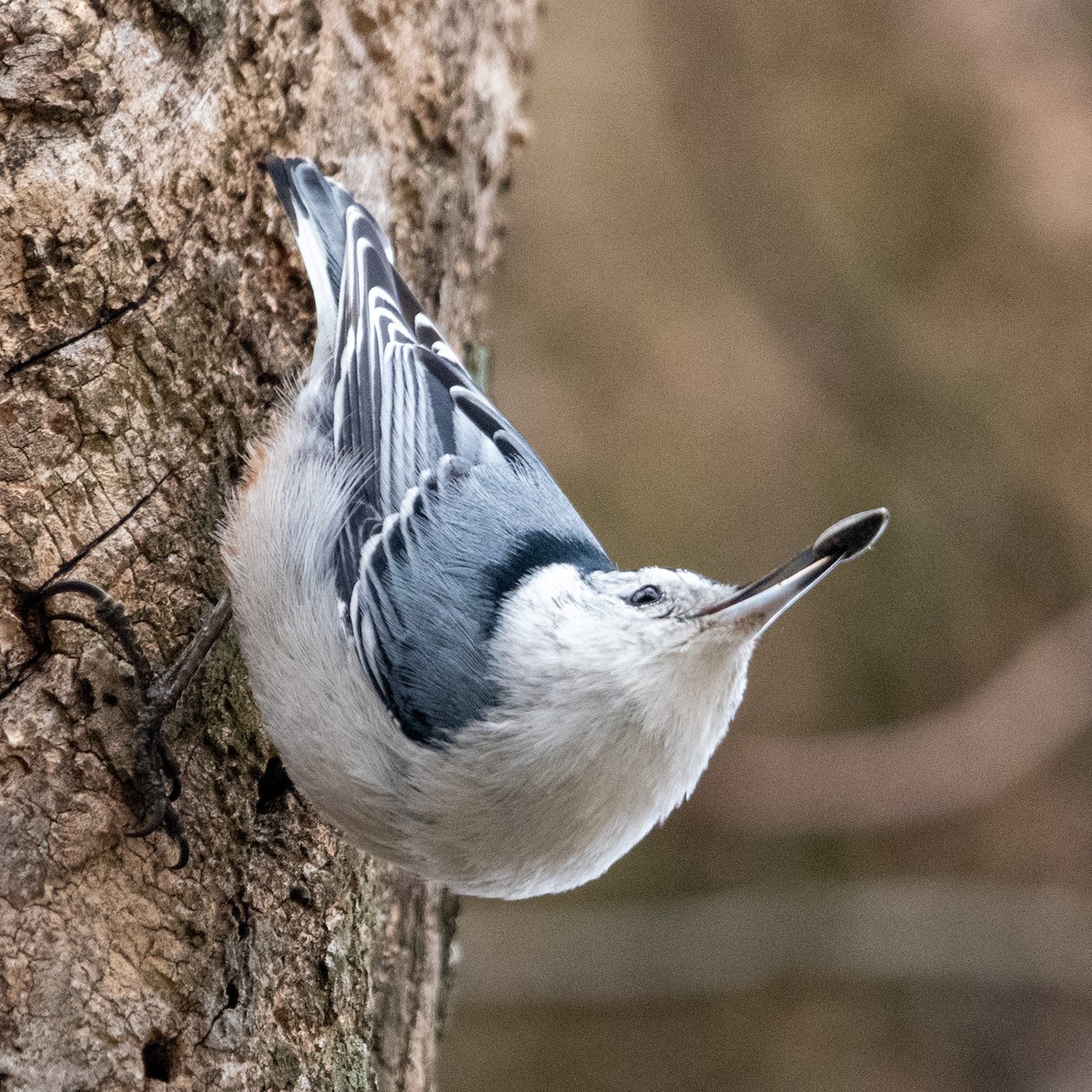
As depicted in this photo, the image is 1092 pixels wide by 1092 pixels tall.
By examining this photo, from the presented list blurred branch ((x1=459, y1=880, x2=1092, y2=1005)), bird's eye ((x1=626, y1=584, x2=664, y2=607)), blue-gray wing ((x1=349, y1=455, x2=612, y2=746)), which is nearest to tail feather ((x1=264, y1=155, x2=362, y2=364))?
blue-gray wing ((x1=349, y1=455, x2=612, y2=746))

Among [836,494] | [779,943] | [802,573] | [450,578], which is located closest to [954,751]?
[779,943]

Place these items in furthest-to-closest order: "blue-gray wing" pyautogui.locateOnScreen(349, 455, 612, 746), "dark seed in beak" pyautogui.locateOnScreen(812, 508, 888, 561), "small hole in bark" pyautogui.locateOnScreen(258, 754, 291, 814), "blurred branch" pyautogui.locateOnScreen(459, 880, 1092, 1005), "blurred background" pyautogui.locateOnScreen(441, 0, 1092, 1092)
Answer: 1. "blurred background" pyautogui.locateOnScreen(441, 0, 1092, 1092)
2. "blurred branch" pyautogui.locateOnScreen(459, 880, 1092, 1005)
3. "small hole in bark" pyautogui.locateOnScreen(258, 754, 291, 814)
4. "blue-gray wing" pyautogui.locateOnScreen(349, 455, 612, 746)
5. "dark seed in beak" pyautogui.locateOnScreen(812, 508, 888, 561)

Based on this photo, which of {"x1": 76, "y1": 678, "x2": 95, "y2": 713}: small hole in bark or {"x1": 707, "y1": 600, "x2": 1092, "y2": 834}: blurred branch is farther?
{"x1": 707, "y1": 600, "x2": 1092, "y2": 834}: blurred branch

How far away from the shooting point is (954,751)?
12.8 ft

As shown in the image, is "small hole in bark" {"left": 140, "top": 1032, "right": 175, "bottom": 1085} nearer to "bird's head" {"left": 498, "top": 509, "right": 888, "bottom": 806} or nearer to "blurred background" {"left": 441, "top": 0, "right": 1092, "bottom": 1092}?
"bird's head" {"left": 498, "top": 509, "right": 888, "bottom": 806}

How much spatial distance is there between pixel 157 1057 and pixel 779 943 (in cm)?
246

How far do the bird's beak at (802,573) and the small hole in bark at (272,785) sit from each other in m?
0.68

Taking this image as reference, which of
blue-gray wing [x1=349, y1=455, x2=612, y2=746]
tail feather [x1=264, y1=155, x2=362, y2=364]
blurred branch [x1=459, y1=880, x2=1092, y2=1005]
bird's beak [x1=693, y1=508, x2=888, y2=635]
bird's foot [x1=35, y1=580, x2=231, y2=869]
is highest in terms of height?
tail feather [x1=264, y1=155, x2=362, y2=364]

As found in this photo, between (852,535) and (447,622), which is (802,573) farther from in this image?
(447,622)

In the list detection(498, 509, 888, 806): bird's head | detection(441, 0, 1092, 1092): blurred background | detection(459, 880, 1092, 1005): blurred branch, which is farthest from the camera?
detection(441, 0, 1092, 1092): blurred background

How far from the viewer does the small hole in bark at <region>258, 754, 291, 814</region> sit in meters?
1.89

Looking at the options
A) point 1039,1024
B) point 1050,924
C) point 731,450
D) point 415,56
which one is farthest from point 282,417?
point 1039,1024

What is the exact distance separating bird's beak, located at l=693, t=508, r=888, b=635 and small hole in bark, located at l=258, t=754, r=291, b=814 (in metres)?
0.68

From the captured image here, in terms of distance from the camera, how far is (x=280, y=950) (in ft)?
5.92
